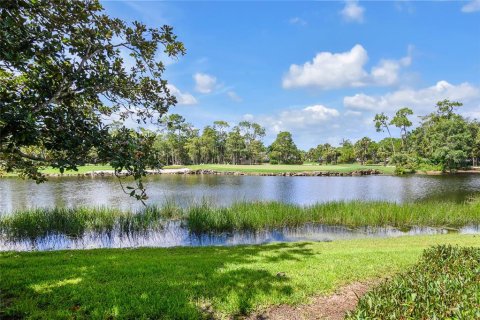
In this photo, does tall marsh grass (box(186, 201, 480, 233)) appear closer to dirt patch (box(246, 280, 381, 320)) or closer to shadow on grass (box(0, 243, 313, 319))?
shadow on grass (box(0, 243, 313, 319))

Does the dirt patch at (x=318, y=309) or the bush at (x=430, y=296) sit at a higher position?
the bush at (x=430, y=296)

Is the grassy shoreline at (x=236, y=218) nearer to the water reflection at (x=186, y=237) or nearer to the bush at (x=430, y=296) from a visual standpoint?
the water reflection at (x=186, y=237)

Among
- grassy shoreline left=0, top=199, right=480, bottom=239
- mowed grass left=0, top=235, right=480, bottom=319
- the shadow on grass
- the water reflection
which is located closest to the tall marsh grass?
grassy shoreline left=0, top=199, right=480, bottom=239

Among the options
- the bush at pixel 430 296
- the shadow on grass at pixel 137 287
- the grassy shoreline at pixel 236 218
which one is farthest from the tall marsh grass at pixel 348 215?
the bush at pixel 430 296

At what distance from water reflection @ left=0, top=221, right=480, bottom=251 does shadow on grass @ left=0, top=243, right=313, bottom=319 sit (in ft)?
16.9

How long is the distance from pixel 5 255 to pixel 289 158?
9381 centimetres

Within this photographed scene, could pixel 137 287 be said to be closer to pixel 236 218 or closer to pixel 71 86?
pixel 71 86

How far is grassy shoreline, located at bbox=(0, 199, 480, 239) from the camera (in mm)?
13185

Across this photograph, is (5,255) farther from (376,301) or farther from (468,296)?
(468,296)

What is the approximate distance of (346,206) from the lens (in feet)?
55.4

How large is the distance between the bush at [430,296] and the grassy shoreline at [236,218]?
9856mm

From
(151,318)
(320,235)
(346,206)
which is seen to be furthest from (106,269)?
(346,206)

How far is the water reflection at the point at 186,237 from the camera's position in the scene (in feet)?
40.3

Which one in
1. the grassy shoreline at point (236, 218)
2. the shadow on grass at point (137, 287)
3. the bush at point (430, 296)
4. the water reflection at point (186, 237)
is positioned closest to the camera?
the bush at point (430, 296)
